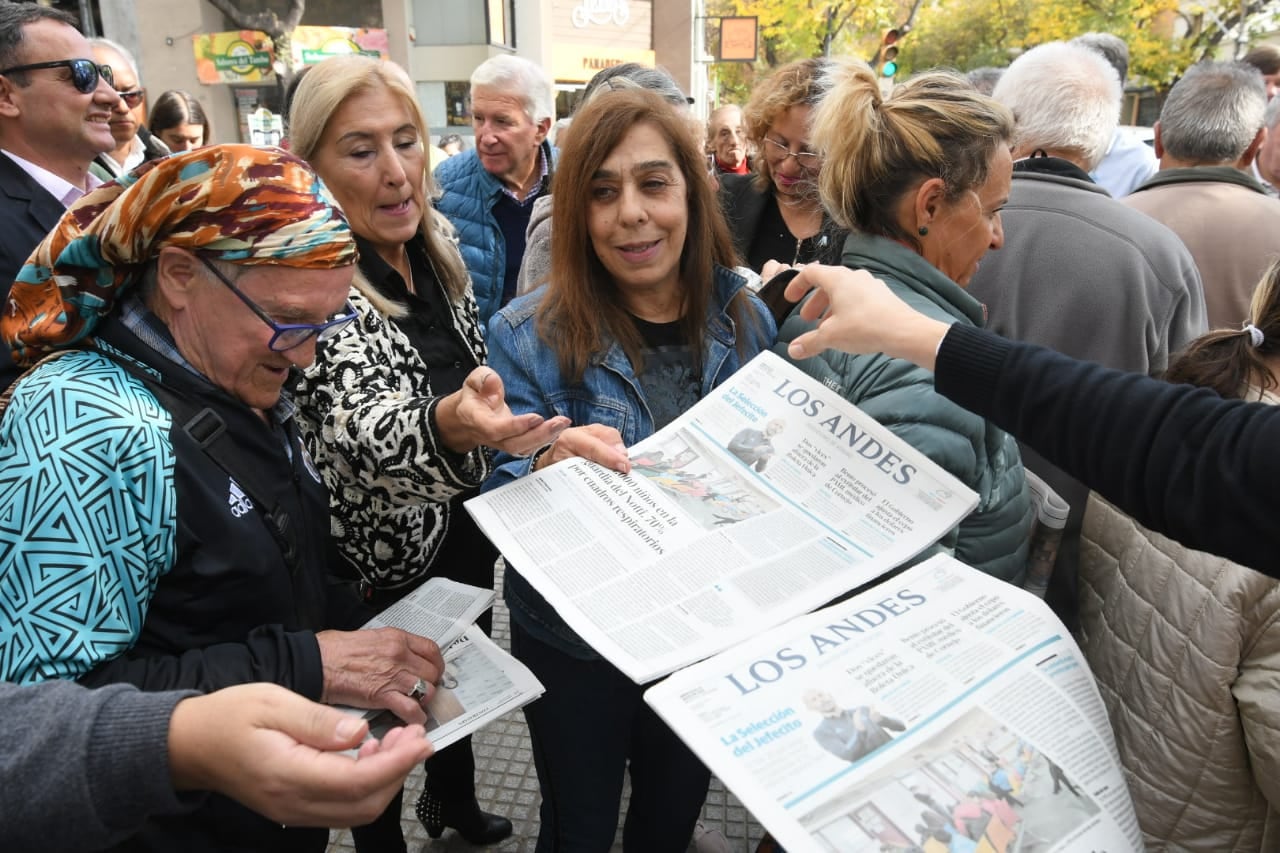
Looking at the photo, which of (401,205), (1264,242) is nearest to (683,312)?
(401,205)

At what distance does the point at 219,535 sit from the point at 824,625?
0.89 m

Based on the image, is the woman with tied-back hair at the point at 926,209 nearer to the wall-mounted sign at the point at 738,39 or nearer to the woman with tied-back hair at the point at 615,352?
the woman with tied-back hair at the point at 615,352

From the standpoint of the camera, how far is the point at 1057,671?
1153 millimetres

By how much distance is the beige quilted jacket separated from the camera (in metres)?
1.23

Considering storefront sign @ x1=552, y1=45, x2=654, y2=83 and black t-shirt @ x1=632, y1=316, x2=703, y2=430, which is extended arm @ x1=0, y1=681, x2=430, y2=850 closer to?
black t-shirt @ x1=632, y1=316, x2=703, y2=430

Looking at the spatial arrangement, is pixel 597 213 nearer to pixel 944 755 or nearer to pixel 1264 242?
pixel 944 755

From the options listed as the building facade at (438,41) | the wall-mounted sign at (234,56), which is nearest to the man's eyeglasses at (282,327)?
the building facade at (438,41)

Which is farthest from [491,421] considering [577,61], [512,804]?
[577,61]

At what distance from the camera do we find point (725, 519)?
1.41 meters

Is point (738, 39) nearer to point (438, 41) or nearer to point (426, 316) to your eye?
point (438, 41)

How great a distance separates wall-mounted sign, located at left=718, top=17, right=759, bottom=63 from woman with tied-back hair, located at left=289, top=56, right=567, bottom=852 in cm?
1919

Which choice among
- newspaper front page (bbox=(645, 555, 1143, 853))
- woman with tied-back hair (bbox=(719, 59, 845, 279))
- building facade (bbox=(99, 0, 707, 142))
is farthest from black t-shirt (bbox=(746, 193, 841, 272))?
building facade (bbox=(99, 0, 707, 142))

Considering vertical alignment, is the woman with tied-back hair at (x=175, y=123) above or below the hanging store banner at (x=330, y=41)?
below

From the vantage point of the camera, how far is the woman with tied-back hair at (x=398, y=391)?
155 cm
